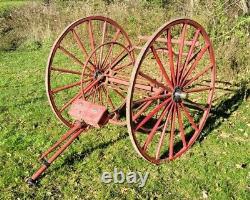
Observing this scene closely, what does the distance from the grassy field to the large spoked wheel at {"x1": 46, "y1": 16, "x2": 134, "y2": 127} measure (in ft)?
1.45

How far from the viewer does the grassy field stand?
3.95 metres

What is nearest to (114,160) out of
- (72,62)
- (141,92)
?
(141,92)

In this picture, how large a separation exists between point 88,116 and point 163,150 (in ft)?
4.11

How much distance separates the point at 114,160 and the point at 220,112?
222 cm

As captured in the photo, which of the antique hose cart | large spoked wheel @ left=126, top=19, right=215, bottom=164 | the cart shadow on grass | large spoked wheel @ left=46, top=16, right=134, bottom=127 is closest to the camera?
large spoked wheel @ left=126, top=19, right=215, bottom=164

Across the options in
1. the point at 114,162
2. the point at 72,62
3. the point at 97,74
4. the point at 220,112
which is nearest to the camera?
the point at 114,162

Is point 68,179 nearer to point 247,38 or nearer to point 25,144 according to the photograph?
point 25,144

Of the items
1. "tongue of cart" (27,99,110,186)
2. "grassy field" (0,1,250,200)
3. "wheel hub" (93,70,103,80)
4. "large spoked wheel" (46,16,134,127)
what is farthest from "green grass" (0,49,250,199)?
"wheel hub" (93,70,103,80)

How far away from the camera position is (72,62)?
923cm

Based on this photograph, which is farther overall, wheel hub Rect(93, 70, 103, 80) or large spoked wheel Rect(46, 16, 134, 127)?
wheel hub Rect(93, 70, 103, 80)

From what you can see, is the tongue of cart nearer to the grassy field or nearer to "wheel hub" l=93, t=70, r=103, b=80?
the grassy field

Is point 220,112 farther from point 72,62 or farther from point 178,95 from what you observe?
point 72,62

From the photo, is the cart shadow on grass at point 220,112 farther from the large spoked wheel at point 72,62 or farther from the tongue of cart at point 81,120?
the large spoked wheel at point 72,62

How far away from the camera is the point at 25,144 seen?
4.91 metres
